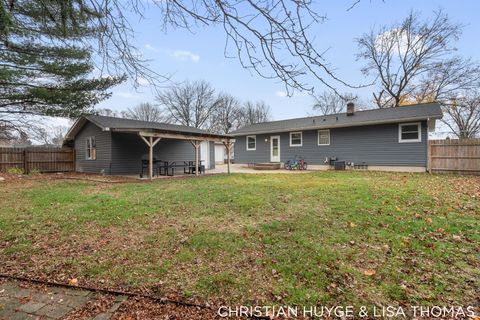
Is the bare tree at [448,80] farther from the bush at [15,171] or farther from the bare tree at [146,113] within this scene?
the bare tree at [146,113]

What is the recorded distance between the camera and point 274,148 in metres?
18.1

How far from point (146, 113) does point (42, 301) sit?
40864 mm

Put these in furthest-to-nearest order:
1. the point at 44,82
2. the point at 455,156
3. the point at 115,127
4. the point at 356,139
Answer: the point at 356,139, the point at 115,127, the point at 455,156, the point at 44,82

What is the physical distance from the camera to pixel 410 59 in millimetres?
21438

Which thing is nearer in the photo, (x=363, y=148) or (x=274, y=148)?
(x=363, y=148)

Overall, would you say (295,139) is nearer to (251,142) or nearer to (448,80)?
(251,142)

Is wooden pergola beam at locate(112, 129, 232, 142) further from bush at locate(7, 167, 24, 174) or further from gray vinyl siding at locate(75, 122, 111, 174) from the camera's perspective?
bush at locate(7, 167, 24, 174)

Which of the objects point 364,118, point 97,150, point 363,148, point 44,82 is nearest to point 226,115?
point 97,150

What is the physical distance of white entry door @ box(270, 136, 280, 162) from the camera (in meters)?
17.8

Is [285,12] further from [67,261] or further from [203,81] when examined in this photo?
[203,81]

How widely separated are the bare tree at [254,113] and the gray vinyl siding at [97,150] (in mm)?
27216

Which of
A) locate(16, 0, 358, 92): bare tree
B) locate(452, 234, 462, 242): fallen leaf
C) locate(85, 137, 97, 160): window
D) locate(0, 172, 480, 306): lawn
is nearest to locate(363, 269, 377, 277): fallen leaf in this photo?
locate(0, 172, 480, 306): lawn

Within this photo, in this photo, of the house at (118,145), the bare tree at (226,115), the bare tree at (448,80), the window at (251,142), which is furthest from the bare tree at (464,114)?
the bare tree at (226,115)

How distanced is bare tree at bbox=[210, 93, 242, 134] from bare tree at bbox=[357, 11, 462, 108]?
2047cm
